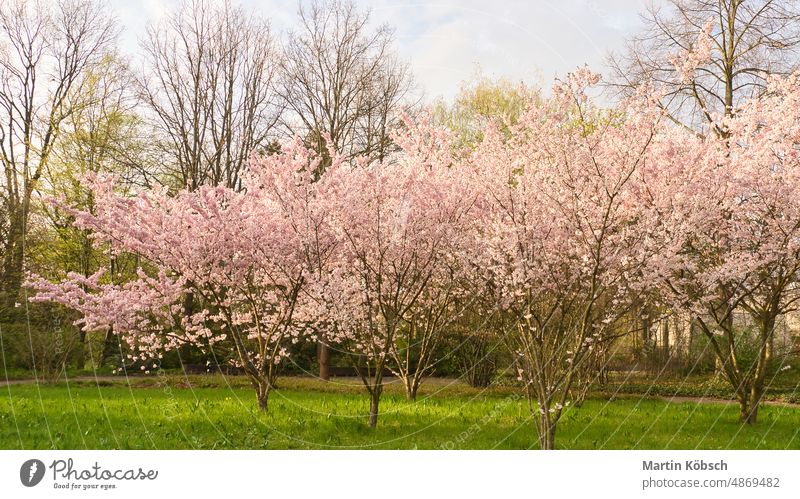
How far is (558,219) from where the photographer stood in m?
7.20

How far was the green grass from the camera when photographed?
731 centimetres

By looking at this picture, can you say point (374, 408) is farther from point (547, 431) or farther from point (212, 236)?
point (212, 236)

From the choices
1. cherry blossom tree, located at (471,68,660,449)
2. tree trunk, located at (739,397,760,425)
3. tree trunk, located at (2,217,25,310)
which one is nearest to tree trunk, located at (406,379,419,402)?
cherry blossom tree, located at (471,68,660,449)

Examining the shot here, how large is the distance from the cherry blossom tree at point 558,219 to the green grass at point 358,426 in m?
1.31

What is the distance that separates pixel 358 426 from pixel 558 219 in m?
3.55

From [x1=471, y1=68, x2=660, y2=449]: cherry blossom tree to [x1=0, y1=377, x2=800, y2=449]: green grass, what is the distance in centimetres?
131

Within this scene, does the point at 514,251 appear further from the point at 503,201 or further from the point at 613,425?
the point at 613,425

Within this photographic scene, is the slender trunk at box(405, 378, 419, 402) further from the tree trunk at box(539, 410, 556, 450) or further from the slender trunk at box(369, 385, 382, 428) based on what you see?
the tree trunk at box(539, 410, 556, 450)

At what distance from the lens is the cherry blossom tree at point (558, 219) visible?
6.45 m

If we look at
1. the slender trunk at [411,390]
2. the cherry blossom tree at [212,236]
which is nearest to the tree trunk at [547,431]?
the cherry blossom tree at [212,236]

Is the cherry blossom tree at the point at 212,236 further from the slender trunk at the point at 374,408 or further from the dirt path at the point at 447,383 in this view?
the dirt path at the point at 447,383

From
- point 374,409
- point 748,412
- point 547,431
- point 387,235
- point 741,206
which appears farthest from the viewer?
point 748,412

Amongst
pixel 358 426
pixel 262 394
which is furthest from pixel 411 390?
pixel 358 426

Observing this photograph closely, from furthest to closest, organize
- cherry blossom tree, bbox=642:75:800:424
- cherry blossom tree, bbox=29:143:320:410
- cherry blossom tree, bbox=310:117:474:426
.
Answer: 1. cherry blossom tree, bbox=29:143:320:410
2. cherry blossom tree, bbox=310:117:474:426
3. cherry blossom tree, bbox=642:75:800:424
